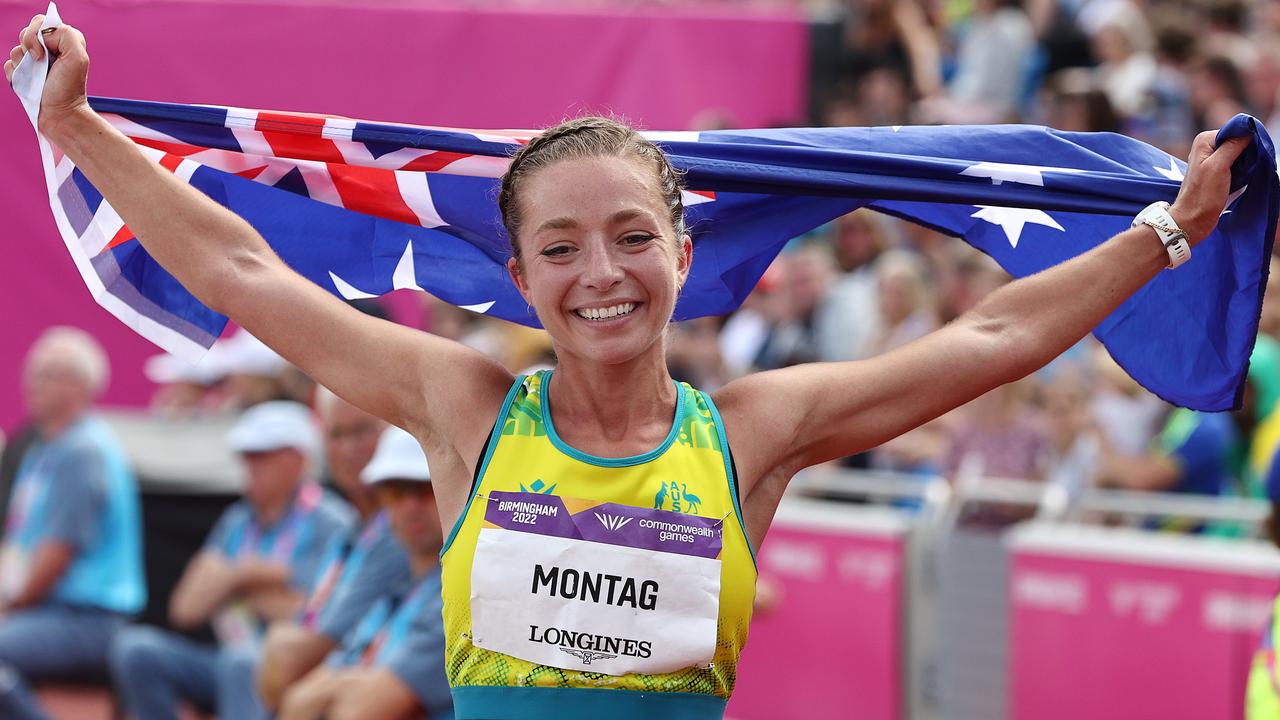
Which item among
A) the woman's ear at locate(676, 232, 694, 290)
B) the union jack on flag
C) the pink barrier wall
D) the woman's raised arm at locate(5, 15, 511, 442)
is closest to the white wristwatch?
the union jack on flag

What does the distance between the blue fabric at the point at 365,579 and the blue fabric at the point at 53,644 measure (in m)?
3.35

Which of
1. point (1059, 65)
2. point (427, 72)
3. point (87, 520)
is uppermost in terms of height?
point (1059, 65)

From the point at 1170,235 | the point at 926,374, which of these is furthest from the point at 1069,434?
the point at 926,374

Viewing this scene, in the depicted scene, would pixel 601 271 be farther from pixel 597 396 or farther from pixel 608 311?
pixel 597 396

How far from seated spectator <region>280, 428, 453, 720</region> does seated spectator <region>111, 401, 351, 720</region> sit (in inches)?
80.2

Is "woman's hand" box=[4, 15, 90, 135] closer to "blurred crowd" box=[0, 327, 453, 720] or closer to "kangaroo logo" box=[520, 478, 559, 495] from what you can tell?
"kangaroo logo" box=[520, 478, 559, 495]

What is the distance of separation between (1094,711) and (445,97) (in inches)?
223

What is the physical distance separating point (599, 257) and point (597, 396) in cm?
28

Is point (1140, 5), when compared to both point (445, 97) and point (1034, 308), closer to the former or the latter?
point (445, 97)

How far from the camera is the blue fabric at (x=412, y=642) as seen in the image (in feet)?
15.6

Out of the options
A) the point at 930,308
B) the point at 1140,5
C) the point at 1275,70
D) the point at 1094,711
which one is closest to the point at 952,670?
the point at 1094,711

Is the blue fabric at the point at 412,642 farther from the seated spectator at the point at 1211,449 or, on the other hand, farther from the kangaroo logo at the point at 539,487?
the seated spectator at the point at 1211,449

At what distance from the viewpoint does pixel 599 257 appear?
2.88 m

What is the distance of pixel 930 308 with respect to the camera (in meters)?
9.09
